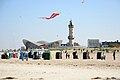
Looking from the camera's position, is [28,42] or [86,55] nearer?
[86,55]

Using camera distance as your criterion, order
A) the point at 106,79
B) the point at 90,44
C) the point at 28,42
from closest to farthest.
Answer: the point at 106,79
the point at 90,44
the point at 28,42

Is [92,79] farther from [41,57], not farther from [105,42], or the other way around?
[105,42]

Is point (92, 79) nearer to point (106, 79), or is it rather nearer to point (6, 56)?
point (106, 79)

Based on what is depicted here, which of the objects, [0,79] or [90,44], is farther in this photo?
[90,44]

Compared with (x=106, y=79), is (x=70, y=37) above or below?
above

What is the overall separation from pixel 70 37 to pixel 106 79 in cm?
8745

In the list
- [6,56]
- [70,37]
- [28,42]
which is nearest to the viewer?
[6,56]

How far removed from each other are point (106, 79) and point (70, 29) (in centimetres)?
8852

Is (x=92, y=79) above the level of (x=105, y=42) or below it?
below

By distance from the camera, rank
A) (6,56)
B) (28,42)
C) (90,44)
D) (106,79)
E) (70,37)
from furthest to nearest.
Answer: (28,42) → (90,44) → (70,37) → (6,56) → (106,79)

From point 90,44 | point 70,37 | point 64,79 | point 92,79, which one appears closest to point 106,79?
point 92,79

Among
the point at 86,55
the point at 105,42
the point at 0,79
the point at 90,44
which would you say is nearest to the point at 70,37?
the point at 90,44

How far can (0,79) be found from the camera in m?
14.5

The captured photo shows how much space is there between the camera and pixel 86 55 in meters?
40.4
